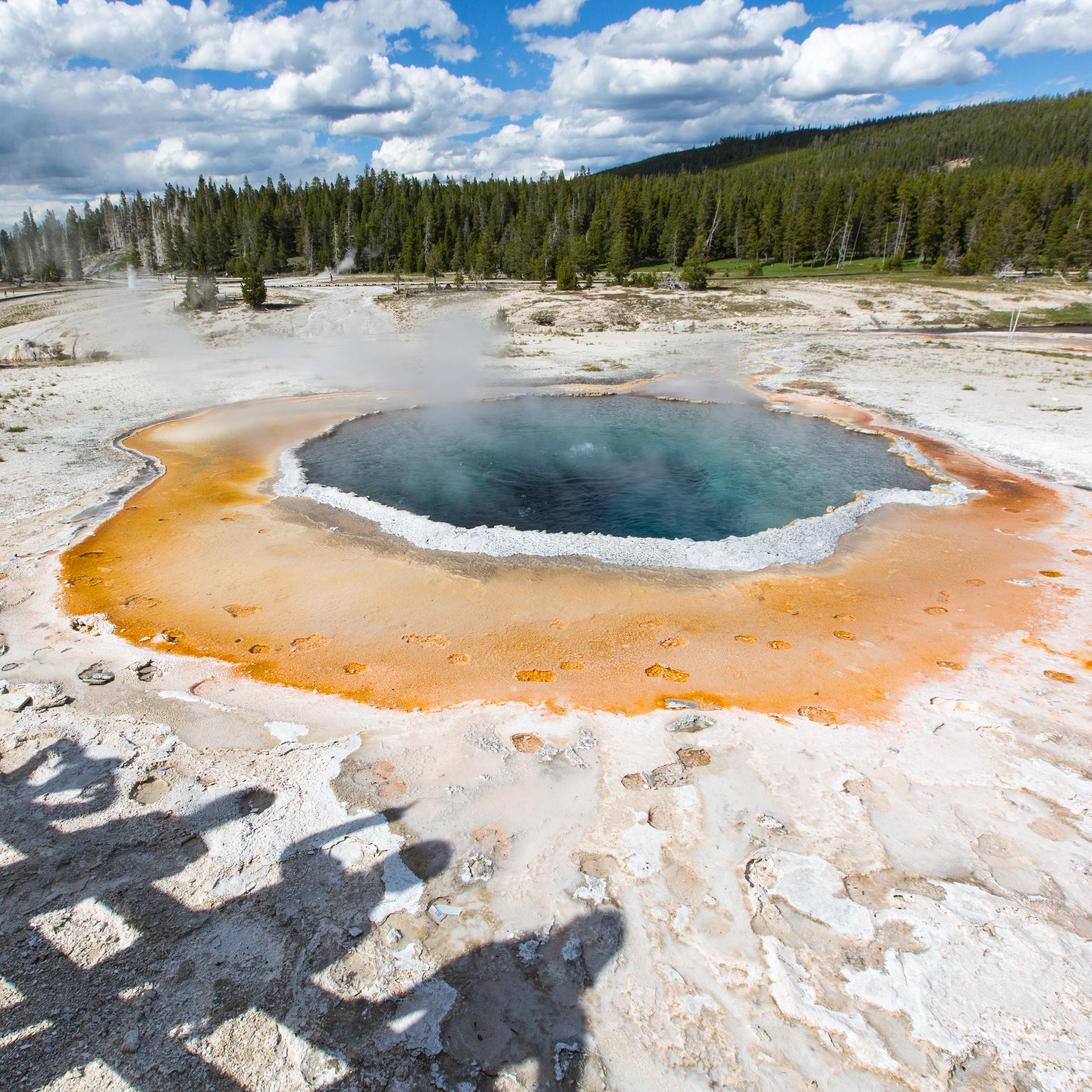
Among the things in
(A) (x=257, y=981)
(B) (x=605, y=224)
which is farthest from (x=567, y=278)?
(A) (x=257, y=981)

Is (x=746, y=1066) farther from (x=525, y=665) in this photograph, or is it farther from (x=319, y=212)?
(x=319, y=212)

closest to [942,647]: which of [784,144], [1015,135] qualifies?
[1015,135]

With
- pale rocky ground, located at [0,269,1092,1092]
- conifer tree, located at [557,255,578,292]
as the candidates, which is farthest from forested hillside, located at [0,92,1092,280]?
pale rocky ground, located at [0,269,1092,1092]

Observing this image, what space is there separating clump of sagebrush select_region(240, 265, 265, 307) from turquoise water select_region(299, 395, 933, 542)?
20.9 metres

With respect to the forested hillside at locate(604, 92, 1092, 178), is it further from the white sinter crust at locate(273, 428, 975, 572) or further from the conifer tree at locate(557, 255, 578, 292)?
the white sinter crust at locate(273, 428, 975, 572)

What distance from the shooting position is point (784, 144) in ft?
471

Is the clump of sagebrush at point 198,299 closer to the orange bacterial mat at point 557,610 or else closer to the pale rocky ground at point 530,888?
the orange bacterial mat at point 557,610

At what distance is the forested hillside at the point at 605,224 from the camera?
49.0m

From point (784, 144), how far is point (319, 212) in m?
124

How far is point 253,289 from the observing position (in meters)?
32.1

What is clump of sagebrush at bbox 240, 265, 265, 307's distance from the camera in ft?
105

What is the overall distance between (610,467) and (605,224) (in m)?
48.6

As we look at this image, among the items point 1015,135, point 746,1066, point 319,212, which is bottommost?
point 746,1066

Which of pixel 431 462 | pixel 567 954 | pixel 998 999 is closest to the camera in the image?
pixel 998 999
